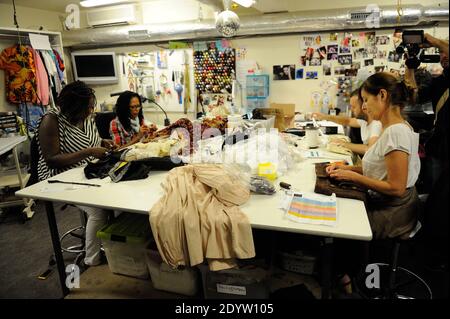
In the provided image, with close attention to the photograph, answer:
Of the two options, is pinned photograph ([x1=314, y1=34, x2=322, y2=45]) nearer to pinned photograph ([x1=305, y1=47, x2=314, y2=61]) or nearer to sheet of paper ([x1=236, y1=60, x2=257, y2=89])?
pinned photograph ([x1=305, y1=47, x2=314, y2=61])

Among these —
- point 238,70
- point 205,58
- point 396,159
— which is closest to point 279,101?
point 238,70

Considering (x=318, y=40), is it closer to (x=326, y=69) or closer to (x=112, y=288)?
(x=326, y=69)

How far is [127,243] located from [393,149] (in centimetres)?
158

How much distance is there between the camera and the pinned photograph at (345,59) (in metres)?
3.89

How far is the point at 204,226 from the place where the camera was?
1307mm

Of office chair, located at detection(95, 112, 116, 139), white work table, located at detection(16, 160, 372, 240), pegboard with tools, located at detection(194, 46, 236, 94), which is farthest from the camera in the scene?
pegboard with tools, located at detection(194, 46, 236, 94)

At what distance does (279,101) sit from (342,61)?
969mm

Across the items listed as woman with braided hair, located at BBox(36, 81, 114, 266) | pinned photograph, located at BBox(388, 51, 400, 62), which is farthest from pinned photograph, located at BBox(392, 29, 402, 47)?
woman with braided hair, located at BBox(36, 81, 114, 266)

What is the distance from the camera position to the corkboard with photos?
3.74m

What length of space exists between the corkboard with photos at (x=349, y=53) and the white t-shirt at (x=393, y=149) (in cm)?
276

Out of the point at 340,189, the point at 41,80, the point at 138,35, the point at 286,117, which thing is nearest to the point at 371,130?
the point at 340,189

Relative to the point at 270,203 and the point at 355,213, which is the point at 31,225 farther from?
the point at 355,213

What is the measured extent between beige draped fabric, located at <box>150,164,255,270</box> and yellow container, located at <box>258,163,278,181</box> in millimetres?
268

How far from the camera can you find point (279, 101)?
4320 millimetres
